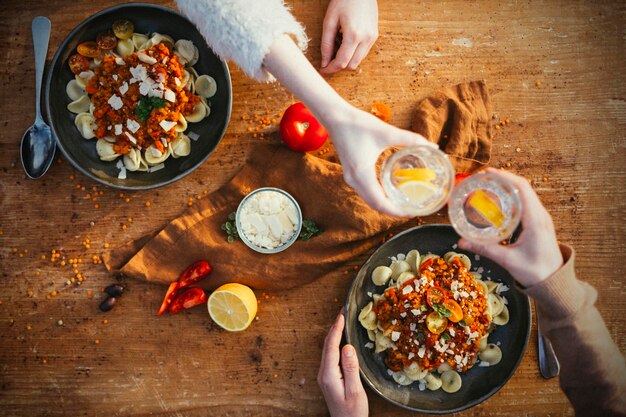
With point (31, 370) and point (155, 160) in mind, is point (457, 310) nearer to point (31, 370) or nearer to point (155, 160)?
point (155, 160)

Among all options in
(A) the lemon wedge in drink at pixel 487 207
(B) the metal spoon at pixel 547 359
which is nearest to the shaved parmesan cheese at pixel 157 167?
(A) the lemon wedge in drink at pixel 487 207

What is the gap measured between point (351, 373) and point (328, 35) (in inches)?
93.2

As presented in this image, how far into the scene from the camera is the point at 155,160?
3.43 meters

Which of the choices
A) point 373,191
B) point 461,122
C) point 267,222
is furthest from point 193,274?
point 461,122

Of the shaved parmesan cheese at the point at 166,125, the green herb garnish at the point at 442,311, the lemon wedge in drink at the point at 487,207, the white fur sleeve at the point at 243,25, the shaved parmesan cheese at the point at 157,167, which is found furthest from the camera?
the shaved parmesan cheese at the point at 157,167

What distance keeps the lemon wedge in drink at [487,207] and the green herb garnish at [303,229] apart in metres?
1.14

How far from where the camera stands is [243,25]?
244cm

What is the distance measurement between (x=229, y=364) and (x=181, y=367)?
0.36 meters

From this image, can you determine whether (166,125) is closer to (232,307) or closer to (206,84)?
(206,84)

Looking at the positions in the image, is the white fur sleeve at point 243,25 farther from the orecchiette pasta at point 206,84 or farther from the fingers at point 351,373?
the fingers at point 351,373

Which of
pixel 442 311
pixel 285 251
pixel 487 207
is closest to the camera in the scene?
pixel 487 207

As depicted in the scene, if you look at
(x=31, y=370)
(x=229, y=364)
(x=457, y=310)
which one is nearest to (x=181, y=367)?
(x=229, y=364)

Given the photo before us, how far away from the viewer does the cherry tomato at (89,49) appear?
338 centimetres

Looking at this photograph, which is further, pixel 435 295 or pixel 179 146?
pixel 179 146
